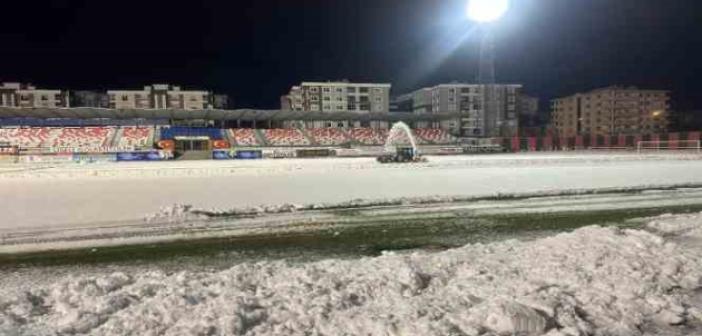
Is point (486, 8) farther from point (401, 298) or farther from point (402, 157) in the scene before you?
point (401, 298)

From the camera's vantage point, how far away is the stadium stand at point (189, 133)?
206ft

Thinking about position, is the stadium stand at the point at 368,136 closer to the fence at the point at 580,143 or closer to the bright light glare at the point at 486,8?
the fence at the point at 580,143

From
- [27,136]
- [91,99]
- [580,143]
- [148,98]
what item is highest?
[91,99]

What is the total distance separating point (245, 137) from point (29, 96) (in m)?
79.0

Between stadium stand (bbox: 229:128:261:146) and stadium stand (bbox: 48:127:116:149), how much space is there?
1472 cm

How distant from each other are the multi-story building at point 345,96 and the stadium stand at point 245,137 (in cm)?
5577

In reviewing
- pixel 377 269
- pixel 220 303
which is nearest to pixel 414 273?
pixel 377 269

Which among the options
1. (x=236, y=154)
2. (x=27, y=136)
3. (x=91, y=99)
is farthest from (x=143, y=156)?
(x=91, y=99)

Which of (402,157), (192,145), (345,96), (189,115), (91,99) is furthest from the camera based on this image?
(91,99)

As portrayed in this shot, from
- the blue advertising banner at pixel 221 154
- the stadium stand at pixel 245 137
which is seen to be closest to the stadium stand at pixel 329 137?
the stadium stand at pixel 245 137

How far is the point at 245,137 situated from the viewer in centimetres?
6606

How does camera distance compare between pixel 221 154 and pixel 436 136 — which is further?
pixel 436 136

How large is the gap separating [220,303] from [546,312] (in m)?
3.08

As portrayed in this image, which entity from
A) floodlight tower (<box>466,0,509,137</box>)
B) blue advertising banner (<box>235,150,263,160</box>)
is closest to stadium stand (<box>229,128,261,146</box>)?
blue advertising banner (<box>235,150,263,160</box>)
